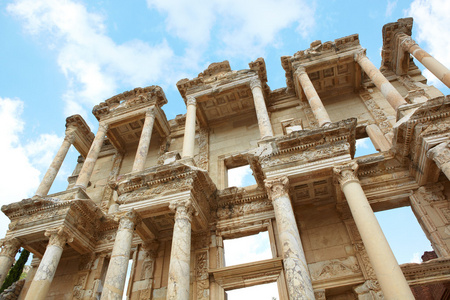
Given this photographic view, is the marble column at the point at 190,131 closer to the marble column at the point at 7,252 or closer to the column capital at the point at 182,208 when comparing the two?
the column capital at the point at 182,208

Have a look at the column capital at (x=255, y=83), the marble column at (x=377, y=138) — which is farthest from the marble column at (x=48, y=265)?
the marble column at (x=377, y=138)

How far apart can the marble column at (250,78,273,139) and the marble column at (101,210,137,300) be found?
230 inches

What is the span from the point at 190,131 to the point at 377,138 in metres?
8.23

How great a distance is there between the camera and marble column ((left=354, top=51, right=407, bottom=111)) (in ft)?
37.0

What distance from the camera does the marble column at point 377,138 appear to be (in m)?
13.0

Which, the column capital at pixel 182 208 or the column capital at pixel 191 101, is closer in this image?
the column capital at pixel 182 208

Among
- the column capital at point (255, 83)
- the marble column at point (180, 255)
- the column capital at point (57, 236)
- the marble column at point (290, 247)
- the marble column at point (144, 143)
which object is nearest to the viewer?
the marble column at point (290, 247)

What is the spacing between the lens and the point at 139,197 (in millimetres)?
11102

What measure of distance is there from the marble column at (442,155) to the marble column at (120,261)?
9.61 metres

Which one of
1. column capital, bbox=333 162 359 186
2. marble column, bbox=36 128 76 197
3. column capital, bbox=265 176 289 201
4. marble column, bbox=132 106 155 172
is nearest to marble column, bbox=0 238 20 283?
marble column, bbox=36 128 76 197

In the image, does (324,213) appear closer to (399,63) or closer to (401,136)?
(401,136)

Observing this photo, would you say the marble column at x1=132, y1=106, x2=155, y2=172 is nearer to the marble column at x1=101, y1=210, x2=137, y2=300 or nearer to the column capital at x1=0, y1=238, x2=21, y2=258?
the marble column at x1=101, y1=210, x2=137, y2=300

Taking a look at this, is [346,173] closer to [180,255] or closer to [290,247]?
[290,247]

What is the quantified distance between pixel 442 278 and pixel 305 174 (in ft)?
16.0
